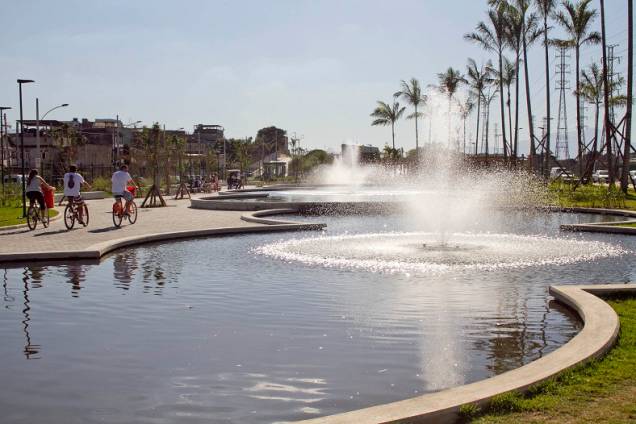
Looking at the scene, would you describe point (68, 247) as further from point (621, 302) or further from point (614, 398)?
point (614, 398)

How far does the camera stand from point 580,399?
5.41 m

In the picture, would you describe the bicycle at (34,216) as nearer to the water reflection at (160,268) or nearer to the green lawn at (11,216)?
the green lawn at (11,216)

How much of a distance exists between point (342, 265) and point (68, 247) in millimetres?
6555

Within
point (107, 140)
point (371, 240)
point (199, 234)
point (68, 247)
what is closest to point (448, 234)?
point (371, 240)

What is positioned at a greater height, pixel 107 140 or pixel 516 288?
pixel 107 140

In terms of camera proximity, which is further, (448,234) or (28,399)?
(448,234)

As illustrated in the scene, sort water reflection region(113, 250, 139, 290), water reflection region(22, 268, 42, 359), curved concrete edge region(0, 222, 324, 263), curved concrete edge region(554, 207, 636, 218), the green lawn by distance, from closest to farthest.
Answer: water reflection region(22, 268, 42, 359) → water reflection region(113, 250, 139, 290) → curved concrete edge region(0, 222, 324, 263) → the green lawn → curved concrete edge region(554, 207, 636, 218)

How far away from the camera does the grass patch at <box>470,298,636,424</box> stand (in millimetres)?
5031

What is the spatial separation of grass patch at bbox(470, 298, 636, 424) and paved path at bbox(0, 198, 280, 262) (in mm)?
11365

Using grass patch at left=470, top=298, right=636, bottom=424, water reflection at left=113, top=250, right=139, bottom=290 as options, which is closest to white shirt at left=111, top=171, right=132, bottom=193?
water reflection at left=113, top=250, right=139, bottom=290

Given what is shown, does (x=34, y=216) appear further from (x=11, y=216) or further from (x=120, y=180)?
(x=11, y=216)

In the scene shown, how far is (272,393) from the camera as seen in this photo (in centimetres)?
606

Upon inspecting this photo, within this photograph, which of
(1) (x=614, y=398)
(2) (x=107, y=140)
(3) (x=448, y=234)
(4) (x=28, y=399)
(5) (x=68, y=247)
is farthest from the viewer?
(2) (x=107, y=140)

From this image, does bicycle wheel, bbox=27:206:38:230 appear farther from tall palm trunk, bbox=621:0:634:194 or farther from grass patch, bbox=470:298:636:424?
tall palm trunk, bbox=621:0:634:194
